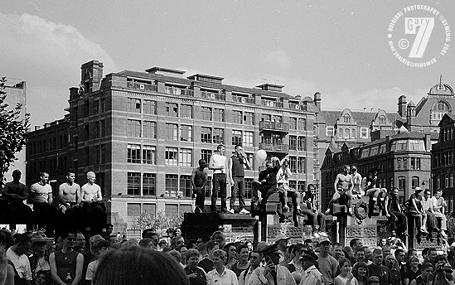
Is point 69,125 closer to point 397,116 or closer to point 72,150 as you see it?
point 72,150

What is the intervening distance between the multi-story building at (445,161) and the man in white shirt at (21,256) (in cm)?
8450

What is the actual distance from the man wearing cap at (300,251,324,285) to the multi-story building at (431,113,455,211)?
83.8 meters

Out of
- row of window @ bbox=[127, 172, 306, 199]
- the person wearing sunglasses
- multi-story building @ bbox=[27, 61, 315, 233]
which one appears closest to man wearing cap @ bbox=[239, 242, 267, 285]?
the person wearing sunglasses

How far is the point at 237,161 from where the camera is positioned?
22.7 meters

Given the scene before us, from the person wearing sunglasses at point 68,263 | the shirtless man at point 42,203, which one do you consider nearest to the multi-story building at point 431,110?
the shirtless man at point 42,203

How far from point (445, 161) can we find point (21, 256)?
8918 centimetres

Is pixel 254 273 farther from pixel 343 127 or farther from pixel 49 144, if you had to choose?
pixel 343 127

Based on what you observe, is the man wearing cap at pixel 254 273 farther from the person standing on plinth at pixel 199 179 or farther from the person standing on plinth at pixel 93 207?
the person standing on plinth at pixel 199 179

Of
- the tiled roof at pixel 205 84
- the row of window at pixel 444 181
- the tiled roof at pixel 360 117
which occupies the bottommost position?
the row of window at pixel 444 181

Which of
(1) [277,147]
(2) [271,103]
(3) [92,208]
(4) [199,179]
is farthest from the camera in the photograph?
(1) [277,147]

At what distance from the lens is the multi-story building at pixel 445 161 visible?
9300 cm

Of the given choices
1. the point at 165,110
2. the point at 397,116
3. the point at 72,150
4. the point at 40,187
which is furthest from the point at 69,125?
the point at 40,187

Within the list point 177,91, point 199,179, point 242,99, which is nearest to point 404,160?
point 242,99

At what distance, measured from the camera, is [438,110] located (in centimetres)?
11850
